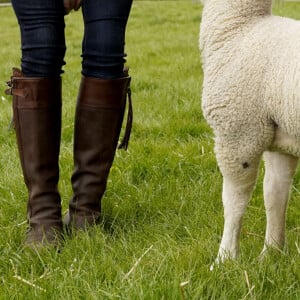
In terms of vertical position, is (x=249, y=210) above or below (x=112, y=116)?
below

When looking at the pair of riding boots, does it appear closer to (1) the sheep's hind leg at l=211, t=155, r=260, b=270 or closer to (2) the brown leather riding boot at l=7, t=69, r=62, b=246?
(2) the brown leather riding boot at l=7, t=69, r=62, b=246

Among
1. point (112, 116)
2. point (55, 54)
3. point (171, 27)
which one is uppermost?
point (55, 54)

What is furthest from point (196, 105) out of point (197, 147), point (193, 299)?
point (193, 299)

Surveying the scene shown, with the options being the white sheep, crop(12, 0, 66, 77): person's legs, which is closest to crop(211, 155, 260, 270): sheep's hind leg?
the white sheep

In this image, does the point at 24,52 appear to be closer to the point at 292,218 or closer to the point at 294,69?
the point at 294,69

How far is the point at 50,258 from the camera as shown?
2.40 meters

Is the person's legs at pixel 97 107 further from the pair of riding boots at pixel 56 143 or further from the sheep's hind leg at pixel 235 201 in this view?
the sheep's hind leg at pixel 235 201

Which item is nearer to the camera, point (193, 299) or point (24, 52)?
point (193, 299)

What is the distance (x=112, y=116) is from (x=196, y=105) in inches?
75.5

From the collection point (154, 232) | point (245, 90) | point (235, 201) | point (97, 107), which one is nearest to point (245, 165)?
point (235, 201)

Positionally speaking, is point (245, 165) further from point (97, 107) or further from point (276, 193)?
point (97, 107)

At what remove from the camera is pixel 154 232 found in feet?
8.82

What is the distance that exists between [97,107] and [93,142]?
0.15 meters

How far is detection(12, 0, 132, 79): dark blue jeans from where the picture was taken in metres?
2.55
